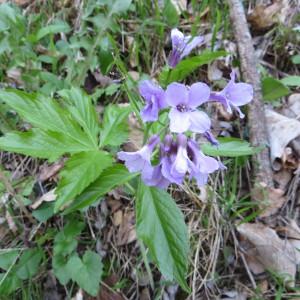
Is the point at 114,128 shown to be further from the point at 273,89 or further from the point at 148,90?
the point at 273,89

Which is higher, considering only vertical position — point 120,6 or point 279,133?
point 120,6

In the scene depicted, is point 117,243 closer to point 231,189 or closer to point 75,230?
point 75,230

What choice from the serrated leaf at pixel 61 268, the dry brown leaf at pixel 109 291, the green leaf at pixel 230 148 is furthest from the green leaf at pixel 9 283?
the green leaf at pixel 230 148

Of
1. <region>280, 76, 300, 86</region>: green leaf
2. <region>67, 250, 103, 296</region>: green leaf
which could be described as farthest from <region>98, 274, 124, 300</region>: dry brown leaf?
<region>280, 76, 300, 86</region>: green leaf

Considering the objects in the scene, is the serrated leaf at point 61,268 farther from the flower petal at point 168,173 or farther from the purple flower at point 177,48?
the purple flower at point 177,48

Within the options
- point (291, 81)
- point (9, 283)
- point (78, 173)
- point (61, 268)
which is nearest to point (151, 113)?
point (78, 173)

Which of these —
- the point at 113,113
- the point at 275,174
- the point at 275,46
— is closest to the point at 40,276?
the point at 113,113
